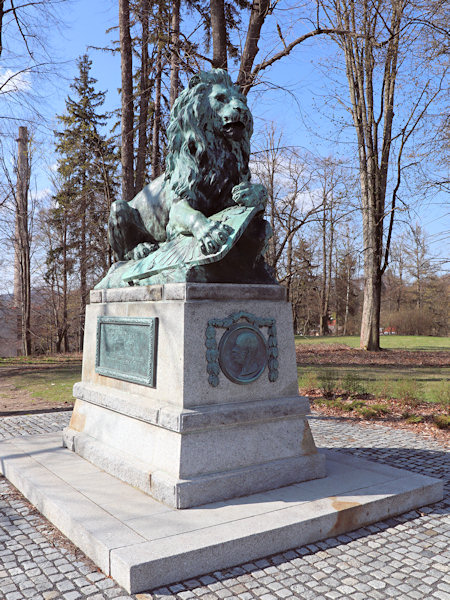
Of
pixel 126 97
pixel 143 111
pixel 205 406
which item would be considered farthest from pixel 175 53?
pixel 205 406

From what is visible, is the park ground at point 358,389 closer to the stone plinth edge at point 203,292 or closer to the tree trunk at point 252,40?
the stone plinth edge at point 203,292

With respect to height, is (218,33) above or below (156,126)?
below

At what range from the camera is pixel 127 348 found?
4785 millimetres

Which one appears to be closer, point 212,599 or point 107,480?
point 212,599

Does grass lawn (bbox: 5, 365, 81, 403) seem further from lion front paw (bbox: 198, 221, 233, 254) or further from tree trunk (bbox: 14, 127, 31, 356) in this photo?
tree trunk (bbox: 14, 127, 31, 356)

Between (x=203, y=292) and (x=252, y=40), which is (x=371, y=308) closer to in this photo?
(x=252, y=40)

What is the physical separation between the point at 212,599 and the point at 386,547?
1.44 metres

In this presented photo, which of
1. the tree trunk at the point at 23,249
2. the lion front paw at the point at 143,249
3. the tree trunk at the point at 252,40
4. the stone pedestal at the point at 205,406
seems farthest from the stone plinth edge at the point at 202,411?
the tree trunk at the point at 23,249

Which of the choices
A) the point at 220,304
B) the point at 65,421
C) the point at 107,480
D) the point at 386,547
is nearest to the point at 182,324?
the point at 220,304

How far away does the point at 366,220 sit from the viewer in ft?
60.2

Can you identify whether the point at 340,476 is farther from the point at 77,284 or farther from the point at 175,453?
the point at 77,284

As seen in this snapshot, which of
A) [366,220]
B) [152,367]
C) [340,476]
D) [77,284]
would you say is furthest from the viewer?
[77,284]

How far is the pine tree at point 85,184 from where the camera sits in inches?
874

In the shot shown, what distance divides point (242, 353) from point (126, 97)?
1010 cm
